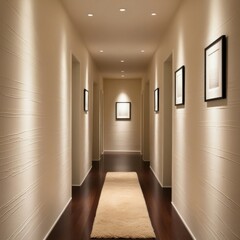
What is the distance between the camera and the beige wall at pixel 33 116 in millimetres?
2350

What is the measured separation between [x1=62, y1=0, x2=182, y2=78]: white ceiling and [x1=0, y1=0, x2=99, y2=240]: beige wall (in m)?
0.45

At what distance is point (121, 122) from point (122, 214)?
860cm

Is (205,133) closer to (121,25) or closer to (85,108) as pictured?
(121,25)

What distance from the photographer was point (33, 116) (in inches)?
119

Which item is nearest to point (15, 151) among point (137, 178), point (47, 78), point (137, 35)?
point (47, 78)

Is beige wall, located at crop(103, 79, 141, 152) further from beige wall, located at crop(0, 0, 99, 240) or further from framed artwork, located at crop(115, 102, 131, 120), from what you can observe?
beige wall, located at crop(0, 0, 99, 240)

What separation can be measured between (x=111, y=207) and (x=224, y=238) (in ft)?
7.83

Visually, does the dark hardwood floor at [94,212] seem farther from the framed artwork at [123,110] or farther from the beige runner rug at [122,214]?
the framed artwork at [123,110]

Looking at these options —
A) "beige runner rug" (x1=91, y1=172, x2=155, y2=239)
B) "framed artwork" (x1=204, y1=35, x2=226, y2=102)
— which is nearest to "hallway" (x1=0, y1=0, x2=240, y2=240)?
"framed artwork" (x1=204, y1=35, x2=226, y2=102)

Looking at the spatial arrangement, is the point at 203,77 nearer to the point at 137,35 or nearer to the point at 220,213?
the point at 220,213

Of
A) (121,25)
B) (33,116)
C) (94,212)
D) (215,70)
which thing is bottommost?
(94,212)

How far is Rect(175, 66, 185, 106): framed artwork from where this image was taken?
4125 mm

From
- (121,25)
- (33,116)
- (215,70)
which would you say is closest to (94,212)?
(33,116)

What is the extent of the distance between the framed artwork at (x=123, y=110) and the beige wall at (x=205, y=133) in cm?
796
